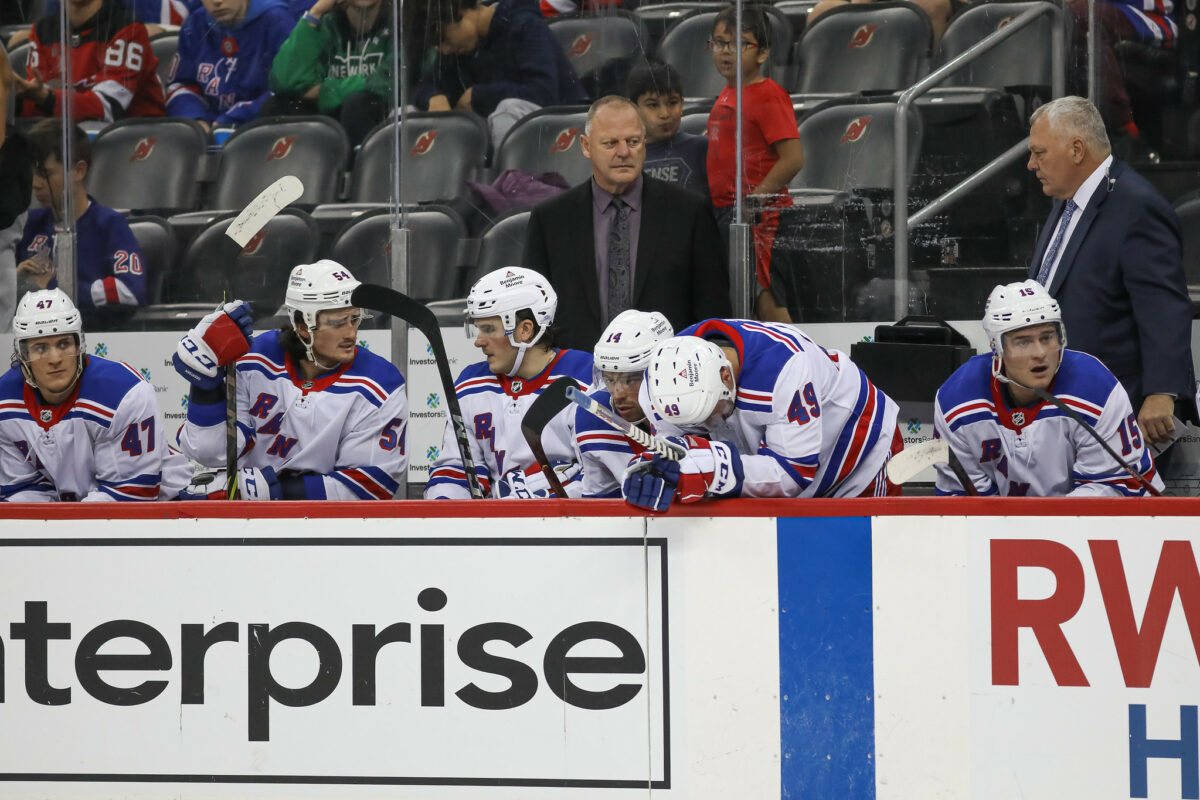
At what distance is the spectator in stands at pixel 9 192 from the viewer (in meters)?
4.92

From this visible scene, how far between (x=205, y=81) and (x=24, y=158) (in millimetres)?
687

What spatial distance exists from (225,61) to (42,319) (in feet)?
4.99

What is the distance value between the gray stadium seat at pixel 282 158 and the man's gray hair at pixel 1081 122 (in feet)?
7.59

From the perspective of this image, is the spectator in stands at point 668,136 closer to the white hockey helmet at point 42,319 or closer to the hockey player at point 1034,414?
the hockey player at point 1034,414

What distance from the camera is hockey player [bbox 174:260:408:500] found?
378 cm

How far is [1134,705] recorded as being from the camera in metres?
2.73

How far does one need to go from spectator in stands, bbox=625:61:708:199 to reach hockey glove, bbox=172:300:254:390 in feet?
4.95

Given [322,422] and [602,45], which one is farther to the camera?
[602,45]

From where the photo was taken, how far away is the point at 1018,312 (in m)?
3.46

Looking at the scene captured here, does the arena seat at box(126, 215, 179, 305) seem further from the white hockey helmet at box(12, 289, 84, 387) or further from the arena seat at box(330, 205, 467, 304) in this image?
the white hockey helmet at box(12, 289, 84, 387)

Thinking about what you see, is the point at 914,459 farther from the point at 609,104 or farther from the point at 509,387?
the point at 609,104

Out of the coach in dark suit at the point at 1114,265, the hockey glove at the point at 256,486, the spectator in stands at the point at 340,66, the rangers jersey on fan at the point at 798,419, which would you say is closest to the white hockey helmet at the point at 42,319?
the hockey glove at the point at 256,486

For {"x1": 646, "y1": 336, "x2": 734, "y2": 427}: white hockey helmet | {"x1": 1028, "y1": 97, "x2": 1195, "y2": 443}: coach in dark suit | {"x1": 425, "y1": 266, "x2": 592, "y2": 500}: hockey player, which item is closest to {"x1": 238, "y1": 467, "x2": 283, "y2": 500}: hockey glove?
{"x1": 425, "y1": 266, "x2": 592, "y2": 500}: hockey player

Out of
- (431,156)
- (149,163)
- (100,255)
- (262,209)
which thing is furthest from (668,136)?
(100,255)
